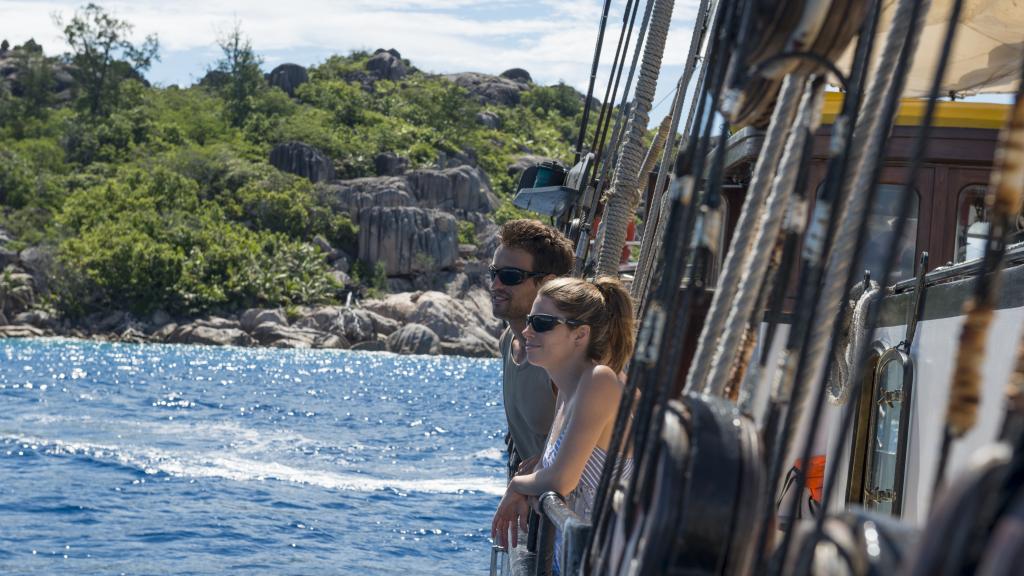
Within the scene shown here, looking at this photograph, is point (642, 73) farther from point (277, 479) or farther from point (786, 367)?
point (277, 479)

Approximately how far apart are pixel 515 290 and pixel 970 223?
2361mm

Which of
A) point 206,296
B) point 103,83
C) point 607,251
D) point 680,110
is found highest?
point 103,83

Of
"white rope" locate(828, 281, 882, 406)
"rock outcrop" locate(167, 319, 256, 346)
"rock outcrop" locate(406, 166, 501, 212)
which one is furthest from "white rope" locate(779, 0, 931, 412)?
"rock outcrop" locate(406, 166, 501, 212)

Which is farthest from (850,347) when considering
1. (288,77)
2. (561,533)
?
(288,77)

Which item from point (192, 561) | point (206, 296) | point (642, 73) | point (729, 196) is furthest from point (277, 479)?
point (206, 296)

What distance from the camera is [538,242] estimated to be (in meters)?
3.65

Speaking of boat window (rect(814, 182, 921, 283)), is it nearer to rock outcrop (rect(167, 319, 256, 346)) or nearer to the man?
the man

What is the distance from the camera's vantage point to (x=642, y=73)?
4668 mm

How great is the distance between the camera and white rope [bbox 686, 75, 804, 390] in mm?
1524

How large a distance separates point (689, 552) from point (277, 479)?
14902 millimetres

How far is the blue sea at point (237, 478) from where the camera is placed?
444 inches

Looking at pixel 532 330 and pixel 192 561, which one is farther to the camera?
pixel 192 561

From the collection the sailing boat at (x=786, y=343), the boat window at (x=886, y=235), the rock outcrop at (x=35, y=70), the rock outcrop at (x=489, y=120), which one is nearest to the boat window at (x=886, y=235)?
the boat window at (x=886, y=235)

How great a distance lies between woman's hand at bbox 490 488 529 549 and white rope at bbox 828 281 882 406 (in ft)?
4.90
